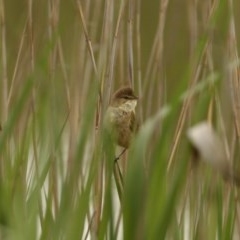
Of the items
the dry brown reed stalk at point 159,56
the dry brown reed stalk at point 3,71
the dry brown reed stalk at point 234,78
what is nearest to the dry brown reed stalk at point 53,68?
the dry brown reed stalk at point 3,71

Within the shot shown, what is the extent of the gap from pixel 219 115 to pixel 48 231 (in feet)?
1.59

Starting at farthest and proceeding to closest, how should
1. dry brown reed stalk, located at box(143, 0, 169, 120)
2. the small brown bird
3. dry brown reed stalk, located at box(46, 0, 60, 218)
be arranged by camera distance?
dry brown reed stalk, located at box(143, 0, 169, 120), dry brown reed stalk, located at box(46, 0, 60, 218), the small brown bird

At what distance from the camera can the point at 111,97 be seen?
1933mm

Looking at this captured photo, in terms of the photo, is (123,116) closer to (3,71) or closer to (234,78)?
(234,78)

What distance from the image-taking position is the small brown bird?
180 centimetres

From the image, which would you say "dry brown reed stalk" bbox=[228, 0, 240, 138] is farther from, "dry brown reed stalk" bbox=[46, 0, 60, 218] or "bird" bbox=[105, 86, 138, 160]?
"dry brown reed stalk" bbox=[46, 0, 60, 218]

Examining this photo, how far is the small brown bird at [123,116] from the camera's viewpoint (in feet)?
5.89

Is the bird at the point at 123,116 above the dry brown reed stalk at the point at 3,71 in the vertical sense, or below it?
below

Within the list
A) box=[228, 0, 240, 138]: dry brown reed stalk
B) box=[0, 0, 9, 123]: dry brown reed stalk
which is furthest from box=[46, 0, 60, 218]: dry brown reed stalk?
box=[228, 0, 240, 138]: dry brown reed stalk

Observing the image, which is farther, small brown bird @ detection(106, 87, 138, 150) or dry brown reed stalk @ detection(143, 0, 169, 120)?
dry brown reed stalk @ detection(143, 0, 169, 120)

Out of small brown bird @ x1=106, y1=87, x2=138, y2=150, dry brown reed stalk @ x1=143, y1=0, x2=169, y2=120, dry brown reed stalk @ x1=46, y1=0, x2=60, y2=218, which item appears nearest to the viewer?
small brown bird @ x1=106, y1=87, x2=138, y2=150

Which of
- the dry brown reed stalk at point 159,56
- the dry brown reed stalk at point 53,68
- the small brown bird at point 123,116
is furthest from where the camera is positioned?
the dry brown reed stalk at point 159,56

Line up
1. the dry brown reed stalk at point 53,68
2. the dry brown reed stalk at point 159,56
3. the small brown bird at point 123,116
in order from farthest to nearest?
the dry brown reed stalk at point 159,56 < the dry brown reed stalk at point 53,68 < the small brown bird at point 123,116

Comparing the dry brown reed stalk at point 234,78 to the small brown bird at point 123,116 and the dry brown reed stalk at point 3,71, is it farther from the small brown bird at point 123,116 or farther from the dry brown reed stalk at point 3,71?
the dry brown reed stalk at point 3,71
